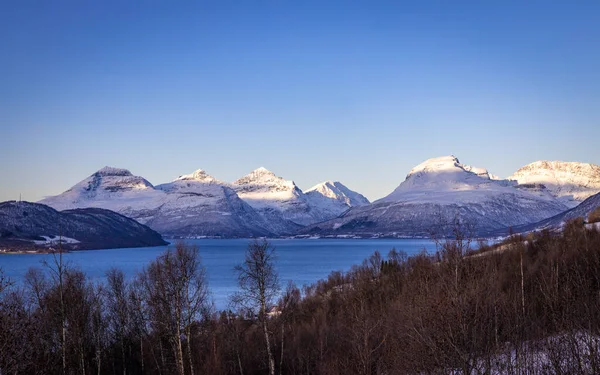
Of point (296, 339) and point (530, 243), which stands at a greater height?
point (530, 243)

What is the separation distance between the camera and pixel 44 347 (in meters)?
29.6

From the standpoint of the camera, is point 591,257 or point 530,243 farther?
point 530,243

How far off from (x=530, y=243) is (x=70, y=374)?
4306 centimetres

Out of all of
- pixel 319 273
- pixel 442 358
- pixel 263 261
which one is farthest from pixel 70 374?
pixel 319 273

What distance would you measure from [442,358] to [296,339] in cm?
2573

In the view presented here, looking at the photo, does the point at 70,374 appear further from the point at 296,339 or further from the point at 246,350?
the point at 296,339

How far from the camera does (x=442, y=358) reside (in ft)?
40.3

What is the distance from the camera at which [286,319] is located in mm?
38906

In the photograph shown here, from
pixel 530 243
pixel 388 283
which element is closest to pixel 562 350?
pixel 388 283

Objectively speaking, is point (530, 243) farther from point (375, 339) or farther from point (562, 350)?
point (562, 350)

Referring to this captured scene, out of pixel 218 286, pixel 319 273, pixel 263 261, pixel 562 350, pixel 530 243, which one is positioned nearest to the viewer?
pixel 562 350

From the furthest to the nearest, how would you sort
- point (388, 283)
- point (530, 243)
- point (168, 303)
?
point (530, 243) < point (388, 283) < point (168, 303)

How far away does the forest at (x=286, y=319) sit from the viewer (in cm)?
1714

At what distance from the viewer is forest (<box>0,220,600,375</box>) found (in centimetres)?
1714
